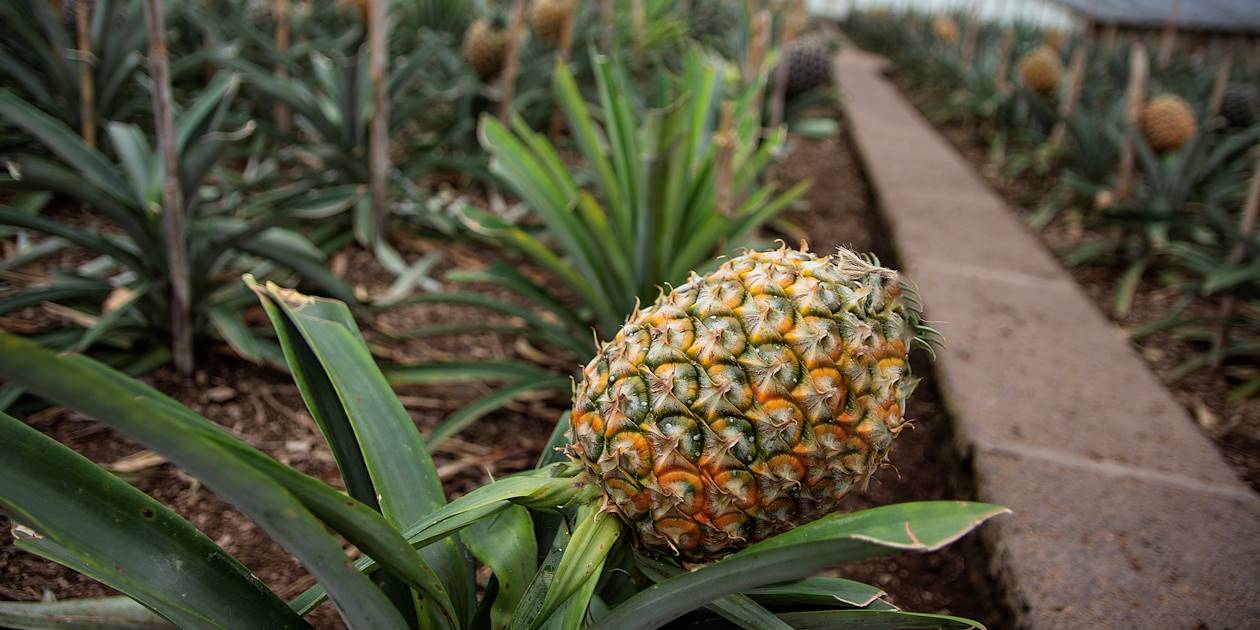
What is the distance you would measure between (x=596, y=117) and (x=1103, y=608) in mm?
2528

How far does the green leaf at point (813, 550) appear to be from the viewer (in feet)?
1.98

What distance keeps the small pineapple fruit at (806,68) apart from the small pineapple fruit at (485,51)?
4.30 feet

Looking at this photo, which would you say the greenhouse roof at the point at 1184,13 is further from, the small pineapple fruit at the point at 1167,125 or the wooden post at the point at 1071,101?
the small pineapple fruit at the point at 1167,125

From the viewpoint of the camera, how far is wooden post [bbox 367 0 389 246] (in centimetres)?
207

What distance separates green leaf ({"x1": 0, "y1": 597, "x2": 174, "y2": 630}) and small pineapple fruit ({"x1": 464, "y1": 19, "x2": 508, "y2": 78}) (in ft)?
8.54

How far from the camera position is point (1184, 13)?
29.6 feet

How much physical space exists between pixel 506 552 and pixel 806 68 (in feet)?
10.9

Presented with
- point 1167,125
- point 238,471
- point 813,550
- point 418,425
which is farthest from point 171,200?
point 1167,125

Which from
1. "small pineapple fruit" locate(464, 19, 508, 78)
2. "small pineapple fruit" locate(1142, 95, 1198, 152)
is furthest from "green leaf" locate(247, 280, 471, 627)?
"small pineapple fruit" locate(1142, 95, 1198, 152)

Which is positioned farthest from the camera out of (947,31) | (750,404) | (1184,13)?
(947,31)

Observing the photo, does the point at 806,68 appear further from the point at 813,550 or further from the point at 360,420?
the point at 813,550

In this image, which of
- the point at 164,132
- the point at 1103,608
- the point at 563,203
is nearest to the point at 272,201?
the point at 164,132

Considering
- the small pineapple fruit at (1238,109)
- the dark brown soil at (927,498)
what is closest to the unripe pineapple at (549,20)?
the dark brown soil at (927,498)

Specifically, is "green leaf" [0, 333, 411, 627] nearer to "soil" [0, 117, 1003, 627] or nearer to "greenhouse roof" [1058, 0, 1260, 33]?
"soil" [0, 117, 1003, 627]
